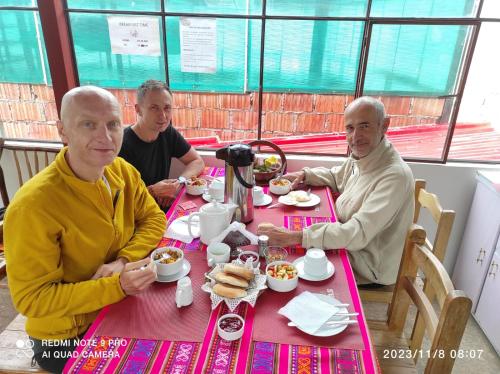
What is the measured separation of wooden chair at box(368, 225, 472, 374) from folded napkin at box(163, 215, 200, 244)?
0.89 metres

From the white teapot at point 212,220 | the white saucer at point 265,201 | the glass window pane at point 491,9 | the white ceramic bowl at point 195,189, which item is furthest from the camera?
the glass window pane at point 491,9

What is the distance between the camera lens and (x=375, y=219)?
5.07 ft

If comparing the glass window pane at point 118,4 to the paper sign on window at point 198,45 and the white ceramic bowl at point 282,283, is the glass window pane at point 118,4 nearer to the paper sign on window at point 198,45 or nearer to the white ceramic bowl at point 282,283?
the paper sign on window at point 198,45

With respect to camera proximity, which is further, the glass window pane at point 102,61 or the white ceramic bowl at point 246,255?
the glass window pane at point 102,61

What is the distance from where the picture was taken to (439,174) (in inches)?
100

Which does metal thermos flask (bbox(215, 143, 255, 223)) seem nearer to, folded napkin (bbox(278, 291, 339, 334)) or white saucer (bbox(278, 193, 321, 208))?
white saucer (bbox(278, 193, 321, 208))

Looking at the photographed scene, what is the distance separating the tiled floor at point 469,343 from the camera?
6.64ft

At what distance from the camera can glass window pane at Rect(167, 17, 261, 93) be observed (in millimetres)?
2492

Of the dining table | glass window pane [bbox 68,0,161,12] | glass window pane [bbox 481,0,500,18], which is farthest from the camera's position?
glass window pane [bbox 68,0,161,12]

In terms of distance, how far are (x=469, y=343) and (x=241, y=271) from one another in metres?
1.89

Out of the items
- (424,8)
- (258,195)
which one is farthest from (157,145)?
(424,8)

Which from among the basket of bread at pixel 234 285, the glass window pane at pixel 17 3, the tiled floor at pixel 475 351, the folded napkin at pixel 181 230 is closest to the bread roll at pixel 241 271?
the basket of bread at pixel 234 285

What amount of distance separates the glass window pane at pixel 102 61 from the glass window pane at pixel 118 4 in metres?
0.06

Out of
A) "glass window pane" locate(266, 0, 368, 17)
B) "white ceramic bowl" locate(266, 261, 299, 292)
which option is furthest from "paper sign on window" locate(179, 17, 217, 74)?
"white ceramic bowl" locate(266, 261, 299, 292)
